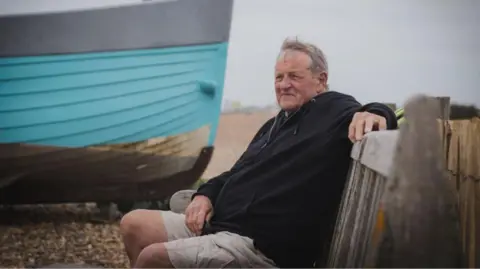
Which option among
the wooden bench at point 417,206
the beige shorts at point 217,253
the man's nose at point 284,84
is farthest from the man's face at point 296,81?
the wooden bench at point 417,206

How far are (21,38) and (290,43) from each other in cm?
87

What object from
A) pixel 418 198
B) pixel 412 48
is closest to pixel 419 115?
pixel 418 198

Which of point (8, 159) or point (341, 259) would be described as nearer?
point (341, 259)

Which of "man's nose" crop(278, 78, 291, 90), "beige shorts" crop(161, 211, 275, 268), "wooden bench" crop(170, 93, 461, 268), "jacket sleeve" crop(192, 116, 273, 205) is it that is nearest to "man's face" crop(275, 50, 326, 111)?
"man's nose" crop(278, 78, 291, 90)

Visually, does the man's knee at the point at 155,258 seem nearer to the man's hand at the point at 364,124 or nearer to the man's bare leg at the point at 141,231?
the man's bare leg at the point at 141,231

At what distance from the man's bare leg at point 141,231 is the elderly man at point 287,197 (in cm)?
13

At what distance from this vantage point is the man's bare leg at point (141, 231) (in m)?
1.34

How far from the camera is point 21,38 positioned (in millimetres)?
1686

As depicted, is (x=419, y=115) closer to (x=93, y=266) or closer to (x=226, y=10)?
(x=226, y=10)

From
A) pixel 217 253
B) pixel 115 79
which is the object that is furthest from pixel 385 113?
pixel 115 79

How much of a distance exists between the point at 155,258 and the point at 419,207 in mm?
586

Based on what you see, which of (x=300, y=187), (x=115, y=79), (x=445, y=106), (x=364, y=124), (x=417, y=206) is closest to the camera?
(x=417, y=206)

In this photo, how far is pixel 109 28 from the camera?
5.55 ft

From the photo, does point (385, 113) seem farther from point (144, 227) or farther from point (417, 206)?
point (144, 227)
